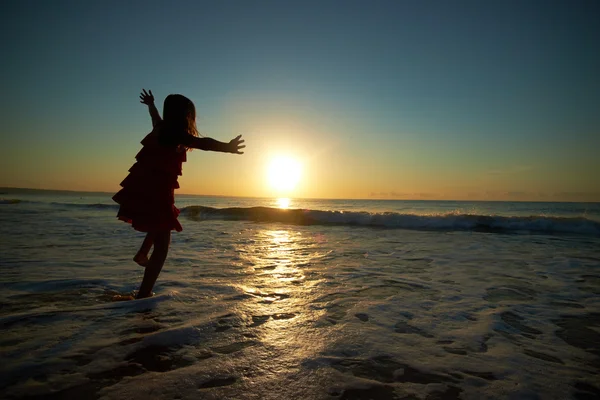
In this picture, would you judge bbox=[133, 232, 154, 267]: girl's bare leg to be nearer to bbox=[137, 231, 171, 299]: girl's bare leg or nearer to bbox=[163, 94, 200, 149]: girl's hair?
bbox=[137, 231, 171, 299]: girl's bare leg

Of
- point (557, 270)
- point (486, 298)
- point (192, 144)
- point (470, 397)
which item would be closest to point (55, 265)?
point (192, 144)

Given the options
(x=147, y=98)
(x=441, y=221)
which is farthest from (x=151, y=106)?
(x=441, y=221)

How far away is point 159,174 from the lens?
2979mm

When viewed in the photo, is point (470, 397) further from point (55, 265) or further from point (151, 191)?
point (55, 265)

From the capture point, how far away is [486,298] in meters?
3.48

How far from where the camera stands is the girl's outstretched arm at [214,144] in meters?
2.69

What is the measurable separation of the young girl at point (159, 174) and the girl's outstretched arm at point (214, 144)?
1 centimetres

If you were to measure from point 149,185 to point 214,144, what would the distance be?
82 cm

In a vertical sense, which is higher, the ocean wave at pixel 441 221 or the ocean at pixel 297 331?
the ocean wave at pixel 441 221

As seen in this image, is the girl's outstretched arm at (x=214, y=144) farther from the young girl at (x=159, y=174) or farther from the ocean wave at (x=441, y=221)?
the ocean wave at (x=441, y=221)

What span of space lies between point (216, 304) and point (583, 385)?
278 cm

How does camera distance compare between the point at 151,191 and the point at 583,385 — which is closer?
the point at 583,385

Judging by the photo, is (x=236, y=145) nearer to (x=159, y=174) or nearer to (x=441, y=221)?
(x=159, y=174)

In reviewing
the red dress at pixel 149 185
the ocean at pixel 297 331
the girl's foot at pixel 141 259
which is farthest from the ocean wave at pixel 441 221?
the red dress at pixel 149 185
